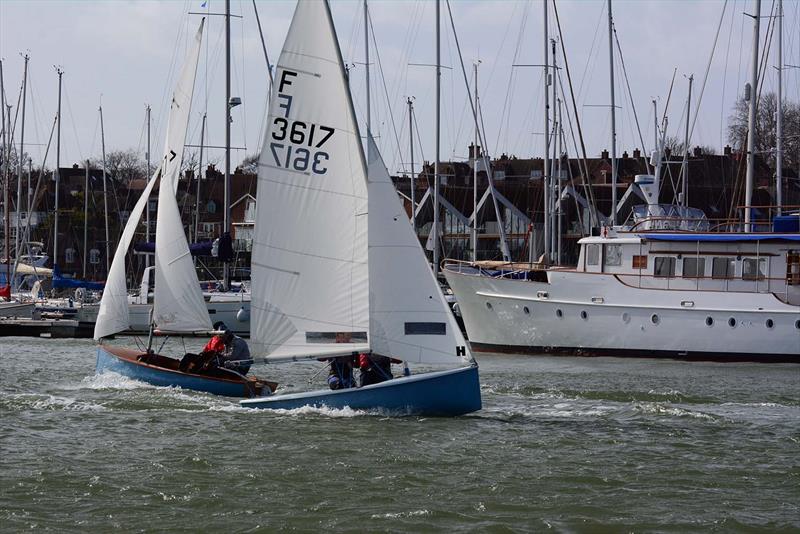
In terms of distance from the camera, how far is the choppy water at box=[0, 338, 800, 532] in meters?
15.9

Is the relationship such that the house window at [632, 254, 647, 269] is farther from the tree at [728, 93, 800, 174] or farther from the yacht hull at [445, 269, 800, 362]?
the tree at [728, 93, 800, 174]

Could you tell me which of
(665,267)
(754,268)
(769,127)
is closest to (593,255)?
(665,267)

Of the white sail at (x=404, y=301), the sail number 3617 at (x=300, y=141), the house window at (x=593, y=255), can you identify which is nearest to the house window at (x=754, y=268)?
the house window at (x=593, y=255)

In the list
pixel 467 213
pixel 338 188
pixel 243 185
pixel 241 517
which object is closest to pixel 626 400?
pixel 338 188

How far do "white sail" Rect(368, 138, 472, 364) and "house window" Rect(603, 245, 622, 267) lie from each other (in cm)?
1909

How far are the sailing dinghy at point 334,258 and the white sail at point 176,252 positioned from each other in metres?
6.55

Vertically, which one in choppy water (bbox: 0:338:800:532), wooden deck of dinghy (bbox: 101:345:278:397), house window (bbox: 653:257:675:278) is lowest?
choppy water (bbox: 0:338:800:532)

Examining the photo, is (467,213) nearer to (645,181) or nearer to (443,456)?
(645,181)

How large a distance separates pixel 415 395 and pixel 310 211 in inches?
151

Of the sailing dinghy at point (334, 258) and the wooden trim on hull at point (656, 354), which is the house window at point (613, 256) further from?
the sailing dinghy at point (334, 258)

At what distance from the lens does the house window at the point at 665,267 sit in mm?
40250

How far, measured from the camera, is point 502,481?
18.2m

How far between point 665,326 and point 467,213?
50.3 meters

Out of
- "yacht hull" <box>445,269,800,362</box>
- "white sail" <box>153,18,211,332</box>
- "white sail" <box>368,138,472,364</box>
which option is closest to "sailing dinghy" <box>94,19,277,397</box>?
"white sail" <box>153,18,211,332</box>
